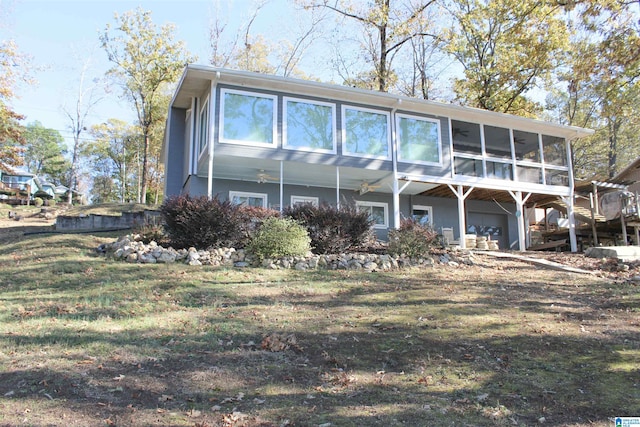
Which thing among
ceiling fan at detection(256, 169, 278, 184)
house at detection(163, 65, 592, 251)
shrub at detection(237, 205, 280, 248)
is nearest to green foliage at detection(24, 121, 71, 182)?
house at detection(163, 65, 592, 251)

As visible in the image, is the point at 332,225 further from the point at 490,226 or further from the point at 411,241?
the point at 490,226

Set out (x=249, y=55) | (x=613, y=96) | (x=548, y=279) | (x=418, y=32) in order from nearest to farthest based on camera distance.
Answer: (x=548, y=279), (x=613, y=96), (x=418, y=32), (x=249, y=55)

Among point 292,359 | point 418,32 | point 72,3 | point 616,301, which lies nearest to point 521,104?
point 418,32

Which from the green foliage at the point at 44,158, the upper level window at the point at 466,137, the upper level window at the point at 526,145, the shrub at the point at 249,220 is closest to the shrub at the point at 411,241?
the shrub at the point at 249,220

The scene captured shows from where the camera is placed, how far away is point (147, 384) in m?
4.29

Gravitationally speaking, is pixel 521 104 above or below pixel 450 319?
above

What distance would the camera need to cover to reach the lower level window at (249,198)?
14953mm

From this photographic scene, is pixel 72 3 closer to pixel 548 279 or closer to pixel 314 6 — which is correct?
pixel 314 6

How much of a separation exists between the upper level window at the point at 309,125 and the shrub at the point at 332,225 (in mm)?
2562

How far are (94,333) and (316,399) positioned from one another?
3026 millimetres

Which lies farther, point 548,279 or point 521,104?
point 521,104

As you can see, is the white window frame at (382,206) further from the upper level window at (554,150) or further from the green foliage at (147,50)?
the green foliage at (147,50)

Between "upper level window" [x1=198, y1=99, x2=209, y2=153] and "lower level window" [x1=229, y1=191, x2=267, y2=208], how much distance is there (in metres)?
1.81

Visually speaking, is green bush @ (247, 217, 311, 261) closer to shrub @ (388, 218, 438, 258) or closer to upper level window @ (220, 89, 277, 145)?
shrub @ (388, 218, 438, 258)
